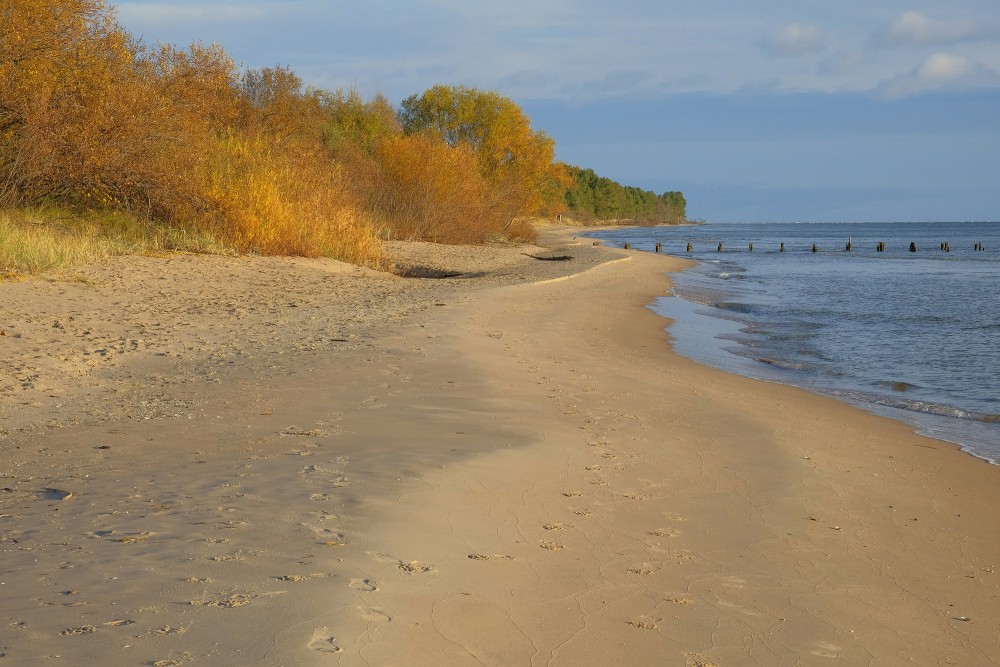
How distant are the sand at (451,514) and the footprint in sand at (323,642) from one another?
0.05 feet

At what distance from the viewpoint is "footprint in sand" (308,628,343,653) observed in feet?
11.1

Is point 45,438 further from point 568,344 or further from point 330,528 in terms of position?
point 568,344

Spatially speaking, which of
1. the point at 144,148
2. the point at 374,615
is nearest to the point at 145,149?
the point at 144,148

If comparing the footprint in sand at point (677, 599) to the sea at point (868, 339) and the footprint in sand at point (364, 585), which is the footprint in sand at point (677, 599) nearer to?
the footprint in sand at point (364, 585)

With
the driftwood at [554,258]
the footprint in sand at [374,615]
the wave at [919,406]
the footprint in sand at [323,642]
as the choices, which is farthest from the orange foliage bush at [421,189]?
the footprint in sand at [323,642]

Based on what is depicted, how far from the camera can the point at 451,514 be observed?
5121 millimetres

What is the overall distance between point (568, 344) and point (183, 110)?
1196 centimetres

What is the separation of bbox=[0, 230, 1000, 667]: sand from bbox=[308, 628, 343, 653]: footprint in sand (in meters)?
0.01

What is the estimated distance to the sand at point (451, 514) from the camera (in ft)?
12.1

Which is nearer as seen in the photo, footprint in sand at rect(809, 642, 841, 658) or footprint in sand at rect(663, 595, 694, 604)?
footprint in sand at rect(809, 642, 841, 658)

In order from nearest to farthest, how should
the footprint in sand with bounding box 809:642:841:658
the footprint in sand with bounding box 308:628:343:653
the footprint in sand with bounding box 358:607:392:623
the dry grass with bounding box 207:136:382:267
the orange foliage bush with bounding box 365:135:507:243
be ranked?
the footprint in sand with bounding box 308:628:343:653 < the footprint in sand with bounding box 358:607:392:623 < the footprint in sand with bounding box 809:642:841:658 < the dry grass with bounding box 207:136:382:267 < the orange foliage bush with bounding box 365:135:507:243

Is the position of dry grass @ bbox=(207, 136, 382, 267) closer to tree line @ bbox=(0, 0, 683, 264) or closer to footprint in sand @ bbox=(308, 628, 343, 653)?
tree line @ bbox=(0, 0, 683, 264)

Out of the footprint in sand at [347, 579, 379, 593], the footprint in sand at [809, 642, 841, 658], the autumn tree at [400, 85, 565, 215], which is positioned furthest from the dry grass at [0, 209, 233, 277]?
the autumn tree at [400, 85, 565, 215]

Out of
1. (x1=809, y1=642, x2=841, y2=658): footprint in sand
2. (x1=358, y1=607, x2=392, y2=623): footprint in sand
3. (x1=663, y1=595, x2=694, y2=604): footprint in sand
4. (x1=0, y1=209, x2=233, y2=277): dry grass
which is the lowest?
(x1=809, y1=642, x2=841, y2=658): footprint in sand
